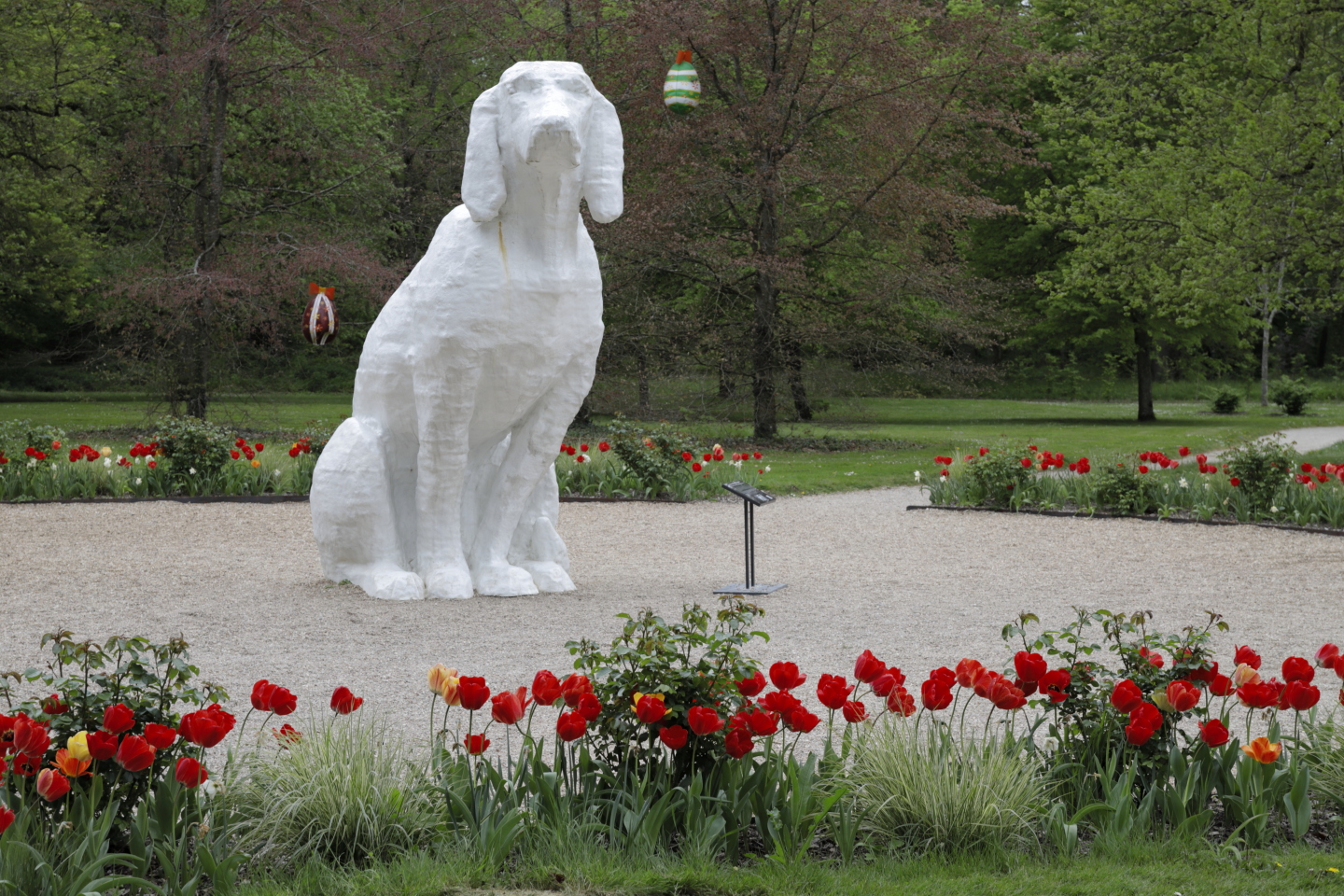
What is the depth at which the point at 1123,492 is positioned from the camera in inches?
456

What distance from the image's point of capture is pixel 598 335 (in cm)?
702

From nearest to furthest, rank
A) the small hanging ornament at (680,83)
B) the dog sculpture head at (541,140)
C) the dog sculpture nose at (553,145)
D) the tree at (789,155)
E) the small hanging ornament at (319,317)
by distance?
the dog sculpture nose at (553,145) < the dog sculpture head at (541,140) < the small hanging ornament at (319,317) < the small hanging ornament at (680,83) < the tree at (789,155)

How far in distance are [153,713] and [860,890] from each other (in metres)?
1.87

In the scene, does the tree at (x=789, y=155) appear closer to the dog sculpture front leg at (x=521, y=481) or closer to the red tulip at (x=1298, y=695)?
the dog sculpture front leg at (x=521, y=481)

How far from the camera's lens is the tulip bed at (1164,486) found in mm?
10758

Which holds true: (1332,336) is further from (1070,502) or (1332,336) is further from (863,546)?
(863,546)

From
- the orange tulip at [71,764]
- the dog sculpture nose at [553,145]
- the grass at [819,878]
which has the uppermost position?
the dog sculpture nose at [553,145]

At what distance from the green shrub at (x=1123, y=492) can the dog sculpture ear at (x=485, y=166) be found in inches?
287

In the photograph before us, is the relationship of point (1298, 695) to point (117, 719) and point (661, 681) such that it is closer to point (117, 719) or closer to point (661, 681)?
point (661, 681)

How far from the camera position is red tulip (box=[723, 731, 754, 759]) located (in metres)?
3.24

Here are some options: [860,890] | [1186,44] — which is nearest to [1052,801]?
[860,890]

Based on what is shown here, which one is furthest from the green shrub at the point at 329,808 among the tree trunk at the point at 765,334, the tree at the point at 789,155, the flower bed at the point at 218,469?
the tree trunk at the point at 765,334

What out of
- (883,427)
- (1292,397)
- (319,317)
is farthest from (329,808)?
(1292,397)

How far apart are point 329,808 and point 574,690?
0.70 meters
